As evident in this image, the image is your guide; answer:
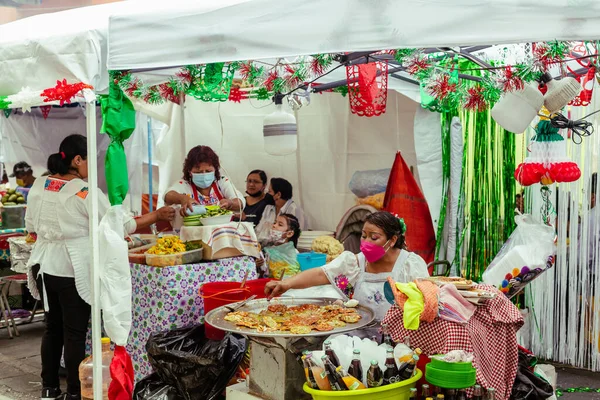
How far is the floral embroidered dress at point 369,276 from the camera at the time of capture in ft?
14.6

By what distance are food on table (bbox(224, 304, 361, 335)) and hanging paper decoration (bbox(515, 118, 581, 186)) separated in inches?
78.0

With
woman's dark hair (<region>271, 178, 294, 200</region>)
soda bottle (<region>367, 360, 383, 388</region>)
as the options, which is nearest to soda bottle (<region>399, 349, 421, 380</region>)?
soda bottle (<region>367, 360, 383, 388</region>)

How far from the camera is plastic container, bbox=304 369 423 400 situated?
3.39 meters

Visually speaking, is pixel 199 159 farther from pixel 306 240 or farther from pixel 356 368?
pixel 356 368

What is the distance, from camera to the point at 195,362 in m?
4.55

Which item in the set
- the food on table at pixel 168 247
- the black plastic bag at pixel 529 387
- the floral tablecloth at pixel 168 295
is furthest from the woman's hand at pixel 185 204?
the black plastic bag at pixel 529 387

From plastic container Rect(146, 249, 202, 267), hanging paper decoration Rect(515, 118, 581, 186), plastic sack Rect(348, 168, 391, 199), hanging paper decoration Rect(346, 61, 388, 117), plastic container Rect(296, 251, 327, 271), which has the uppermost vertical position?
hanging paper decoration Rect(346, 61, 388, 117)

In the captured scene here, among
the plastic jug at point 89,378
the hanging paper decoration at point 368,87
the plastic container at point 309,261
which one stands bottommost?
the plastic jug at point 89,378

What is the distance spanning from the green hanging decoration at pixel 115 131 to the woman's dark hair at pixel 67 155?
94 cm

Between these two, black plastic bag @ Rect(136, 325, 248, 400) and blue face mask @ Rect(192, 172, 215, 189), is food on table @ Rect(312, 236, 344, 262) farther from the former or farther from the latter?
black plastic bag @ Rect(136, 325, 248, 400)

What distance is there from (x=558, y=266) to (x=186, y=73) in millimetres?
3644

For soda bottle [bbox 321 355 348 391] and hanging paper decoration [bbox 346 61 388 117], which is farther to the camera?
hanging paper decoration [bbox 346 61 388 117]

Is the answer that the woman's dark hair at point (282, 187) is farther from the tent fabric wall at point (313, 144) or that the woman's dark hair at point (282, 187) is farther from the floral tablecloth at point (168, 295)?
the floral tablecloth at point (168, 295)

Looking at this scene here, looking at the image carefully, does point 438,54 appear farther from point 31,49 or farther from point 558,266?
point 31,49
